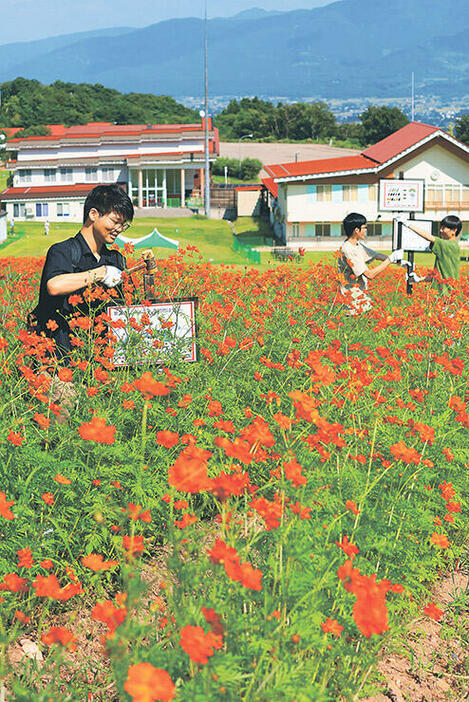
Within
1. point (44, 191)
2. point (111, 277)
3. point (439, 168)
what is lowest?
point (111, 277)

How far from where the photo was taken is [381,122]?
251 feet

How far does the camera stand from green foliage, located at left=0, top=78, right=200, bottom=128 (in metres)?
77.1

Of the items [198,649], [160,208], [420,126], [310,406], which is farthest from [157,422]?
[160,208]

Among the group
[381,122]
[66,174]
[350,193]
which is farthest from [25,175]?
[381,122]

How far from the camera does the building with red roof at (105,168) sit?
44.5 meters

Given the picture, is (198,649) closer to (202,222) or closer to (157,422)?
(157,422)

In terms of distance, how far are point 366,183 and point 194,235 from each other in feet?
29.6

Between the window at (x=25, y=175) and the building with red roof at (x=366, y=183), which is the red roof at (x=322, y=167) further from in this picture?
the window at (x=25, y=175)

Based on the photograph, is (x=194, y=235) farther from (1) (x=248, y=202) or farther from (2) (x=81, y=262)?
(2) (x=81, y=262)

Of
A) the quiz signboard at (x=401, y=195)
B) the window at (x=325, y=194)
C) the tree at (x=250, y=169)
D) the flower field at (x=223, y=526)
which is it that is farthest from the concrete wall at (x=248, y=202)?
the flower field at (x=223, y=526)

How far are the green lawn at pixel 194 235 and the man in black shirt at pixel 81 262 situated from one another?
18.1 m

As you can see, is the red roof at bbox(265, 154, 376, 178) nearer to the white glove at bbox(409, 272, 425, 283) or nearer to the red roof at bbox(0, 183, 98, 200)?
the red roof at bbox(0, 183, 98, 200)

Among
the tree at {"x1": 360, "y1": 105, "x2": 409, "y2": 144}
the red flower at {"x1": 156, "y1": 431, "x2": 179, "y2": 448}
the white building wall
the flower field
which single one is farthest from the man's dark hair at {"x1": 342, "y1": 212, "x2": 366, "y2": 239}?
the tree at {"x1": 360, "y1": 105, "x2": 409, "y2": 144}

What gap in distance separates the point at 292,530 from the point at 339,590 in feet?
1.67
